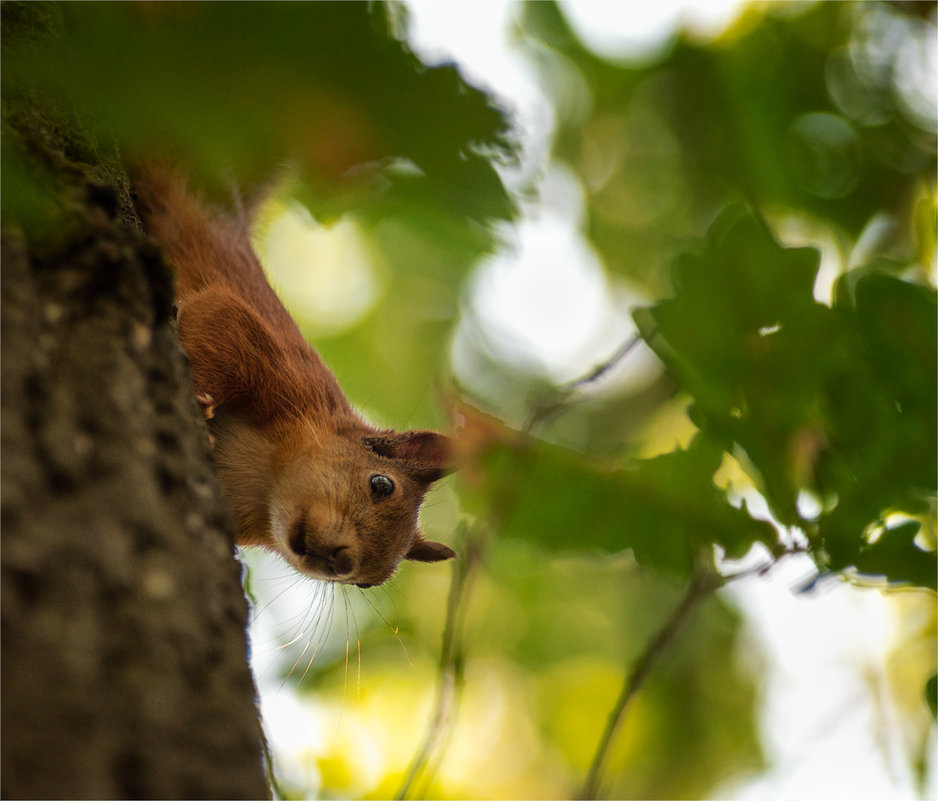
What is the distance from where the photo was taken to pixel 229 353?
256cm

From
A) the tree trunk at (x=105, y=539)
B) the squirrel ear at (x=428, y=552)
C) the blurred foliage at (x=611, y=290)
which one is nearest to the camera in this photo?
the blurred foliage at (x=611, y=290)

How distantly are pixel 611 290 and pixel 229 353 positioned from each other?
359 cm

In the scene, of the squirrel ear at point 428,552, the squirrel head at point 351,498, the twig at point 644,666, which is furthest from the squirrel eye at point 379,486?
the twig at point 644,666

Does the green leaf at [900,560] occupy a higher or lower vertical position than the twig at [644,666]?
higher

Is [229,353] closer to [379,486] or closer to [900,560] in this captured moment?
[379,486]

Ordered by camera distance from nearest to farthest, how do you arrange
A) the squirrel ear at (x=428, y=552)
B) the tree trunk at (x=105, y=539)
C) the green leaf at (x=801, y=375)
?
the tree trunk at (x=105, y=539) → the green leaf at (x=801, y=375) → the squirrel ear at (x=428, y=552)

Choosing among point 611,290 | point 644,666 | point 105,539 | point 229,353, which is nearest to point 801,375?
point 644,666

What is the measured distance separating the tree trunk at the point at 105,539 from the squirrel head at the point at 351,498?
1.43 metres

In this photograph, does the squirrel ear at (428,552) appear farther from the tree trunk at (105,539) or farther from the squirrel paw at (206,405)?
the tree trunk at (105,539)

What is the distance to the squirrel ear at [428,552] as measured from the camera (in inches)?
123

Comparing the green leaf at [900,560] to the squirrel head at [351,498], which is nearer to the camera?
the green leaf at [900,560]

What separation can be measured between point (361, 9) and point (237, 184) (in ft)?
8.90

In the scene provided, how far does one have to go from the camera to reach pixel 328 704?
313cm

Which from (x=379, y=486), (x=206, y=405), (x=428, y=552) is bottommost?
(x=428, y=552)
